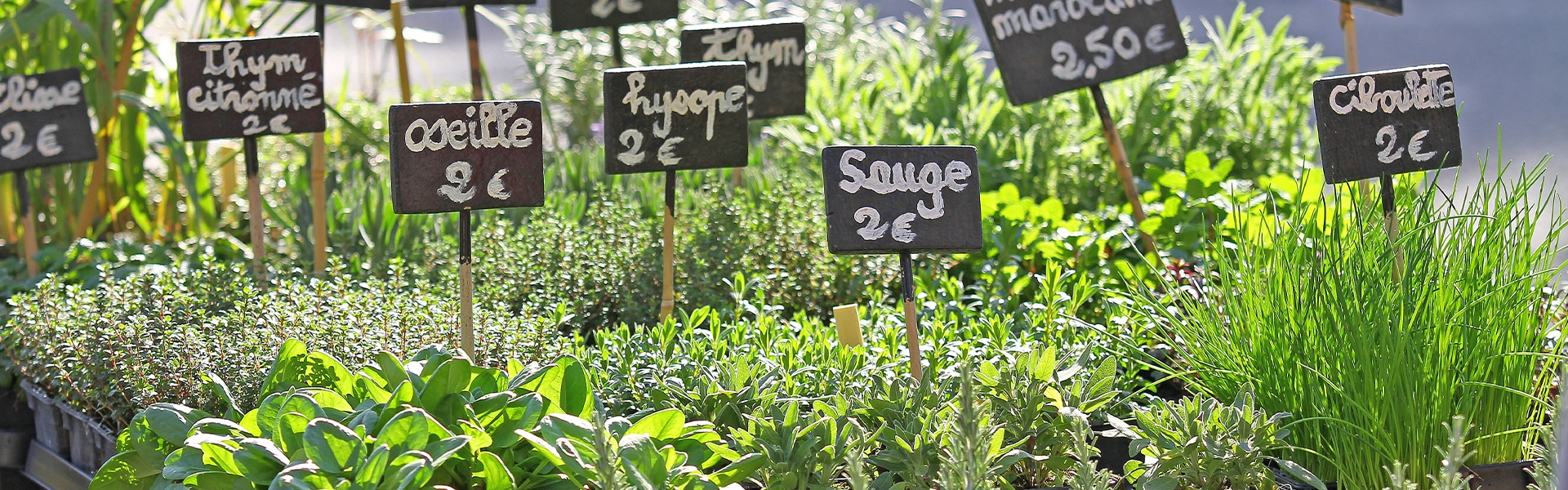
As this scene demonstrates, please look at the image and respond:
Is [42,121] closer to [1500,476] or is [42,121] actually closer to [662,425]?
[662,425]

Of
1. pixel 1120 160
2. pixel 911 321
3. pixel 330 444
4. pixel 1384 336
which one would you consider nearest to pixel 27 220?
pixel 330 444

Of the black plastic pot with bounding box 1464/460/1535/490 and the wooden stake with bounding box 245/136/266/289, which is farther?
the wooden stake with bounding box 245/136/266/289

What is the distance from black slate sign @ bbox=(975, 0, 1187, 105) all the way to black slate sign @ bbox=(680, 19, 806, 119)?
0.43 meters

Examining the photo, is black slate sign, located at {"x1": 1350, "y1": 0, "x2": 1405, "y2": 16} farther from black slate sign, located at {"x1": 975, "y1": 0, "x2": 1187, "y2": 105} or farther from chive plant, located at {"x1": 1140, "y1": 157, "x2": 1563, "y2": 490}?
chive plant, located at {"x1": 1140, "y1": 157, "x2": 1563, "y2": 490}

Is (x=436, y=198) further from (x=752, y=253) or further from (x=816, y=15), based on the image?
(x=816, y=15)

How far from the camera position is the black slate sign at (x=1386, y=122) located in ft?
5.94

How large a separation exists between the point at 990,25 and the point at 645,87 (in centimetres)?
88

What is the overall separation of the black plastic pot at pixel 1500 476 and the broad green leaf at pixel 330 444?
1.48 meters

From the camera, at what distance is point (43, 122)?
2535 millimetres

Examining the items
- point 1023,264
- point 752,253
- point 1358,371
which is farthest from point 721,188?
point 1358,371

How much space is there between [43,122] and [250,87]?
69 cm

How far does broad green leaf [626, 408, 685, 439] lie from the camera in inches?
53.0

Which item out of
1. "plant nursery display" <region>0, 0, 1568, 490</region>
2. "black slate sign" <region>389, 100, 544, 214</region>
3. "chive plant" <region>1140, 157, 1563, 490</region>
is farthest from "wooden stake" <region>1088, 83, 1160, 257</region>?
"black slate sign" <region>389, 100, 544, 214</region>

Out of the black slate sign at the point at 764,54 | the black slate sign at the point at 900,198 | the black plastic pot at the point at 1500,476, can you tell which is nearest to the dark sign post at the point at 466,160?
the black slate sign at the point at 900,198
